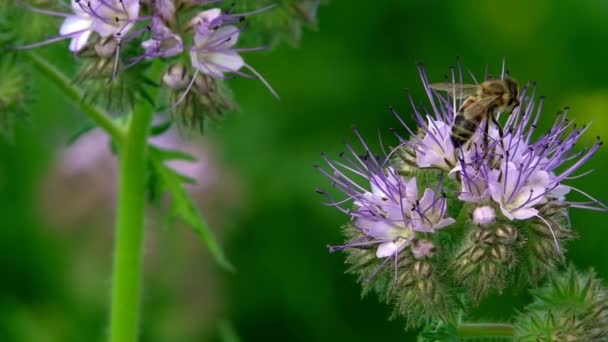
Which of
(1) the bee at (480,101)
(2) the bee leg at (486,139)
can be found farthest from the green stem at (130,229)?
(2) the bee leg at (486,139)

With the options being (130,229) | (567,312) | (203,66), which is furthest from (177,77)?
(567,312)

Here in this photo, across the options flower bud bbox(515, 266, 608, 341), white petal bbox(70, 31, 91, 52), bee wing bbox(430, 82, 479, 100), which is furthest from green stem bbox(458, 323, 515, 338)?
white petal bbox(70, 31, 91, 52)

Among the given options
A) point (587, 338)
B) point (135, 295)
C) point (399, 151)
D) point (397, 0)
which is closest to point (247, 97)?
point (397, 0)

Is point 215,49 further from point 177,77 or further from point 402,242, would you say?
point 402,242

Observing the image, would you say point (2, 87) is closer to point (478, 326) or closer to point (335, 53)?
point (478, 326)

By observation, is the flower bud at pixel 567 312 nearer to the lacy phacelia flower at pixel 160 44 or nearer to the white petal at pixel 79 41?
the lacy phacelia flower at pixel 160 44

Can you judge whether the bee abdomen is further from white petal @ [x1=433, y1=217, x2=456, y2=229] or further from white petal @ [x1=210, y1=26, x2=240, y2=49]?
white petal @ [x1=210, y1=26, x2=240, y2=49]
